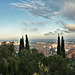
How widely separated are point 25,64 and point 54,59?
530 centimetres

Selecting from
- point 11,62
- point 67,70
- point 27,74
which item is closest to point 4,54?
point 11,62

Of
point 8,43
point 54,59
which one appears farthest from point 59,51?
point 8,43

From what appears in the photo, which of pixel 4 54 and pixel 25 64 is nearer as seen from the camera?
pixel 4 54

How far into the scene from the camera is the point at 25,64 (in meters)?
19.6

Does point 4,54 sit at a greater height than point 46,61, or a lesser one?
greater

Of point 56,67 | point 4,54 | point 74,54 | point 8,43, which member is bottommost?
point 74,54

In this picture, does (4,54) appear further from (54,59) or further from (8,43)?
(54,59)

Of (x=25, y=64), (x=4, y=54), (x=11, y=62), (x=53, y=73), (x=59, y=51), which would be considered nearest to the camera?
(x=11, y=62)

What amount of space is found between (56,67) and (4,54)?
9452mm

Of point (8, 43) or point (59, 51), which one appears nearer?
point (8, 43)

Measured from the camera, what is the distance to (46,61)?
1970 centimetres

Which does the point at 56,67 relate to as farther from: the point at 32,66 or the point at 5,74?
the point at 5,74

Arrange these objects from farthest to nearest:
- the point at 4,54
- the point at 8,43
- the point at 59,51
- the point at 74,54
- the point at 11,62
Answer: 1. the point at 74,54
2. the point at 59,51
3. the point at 8,43
4. the point at 4,54
5. the point at 11,62

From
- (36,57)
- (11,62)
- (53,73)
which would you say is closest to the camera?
(11,62)
